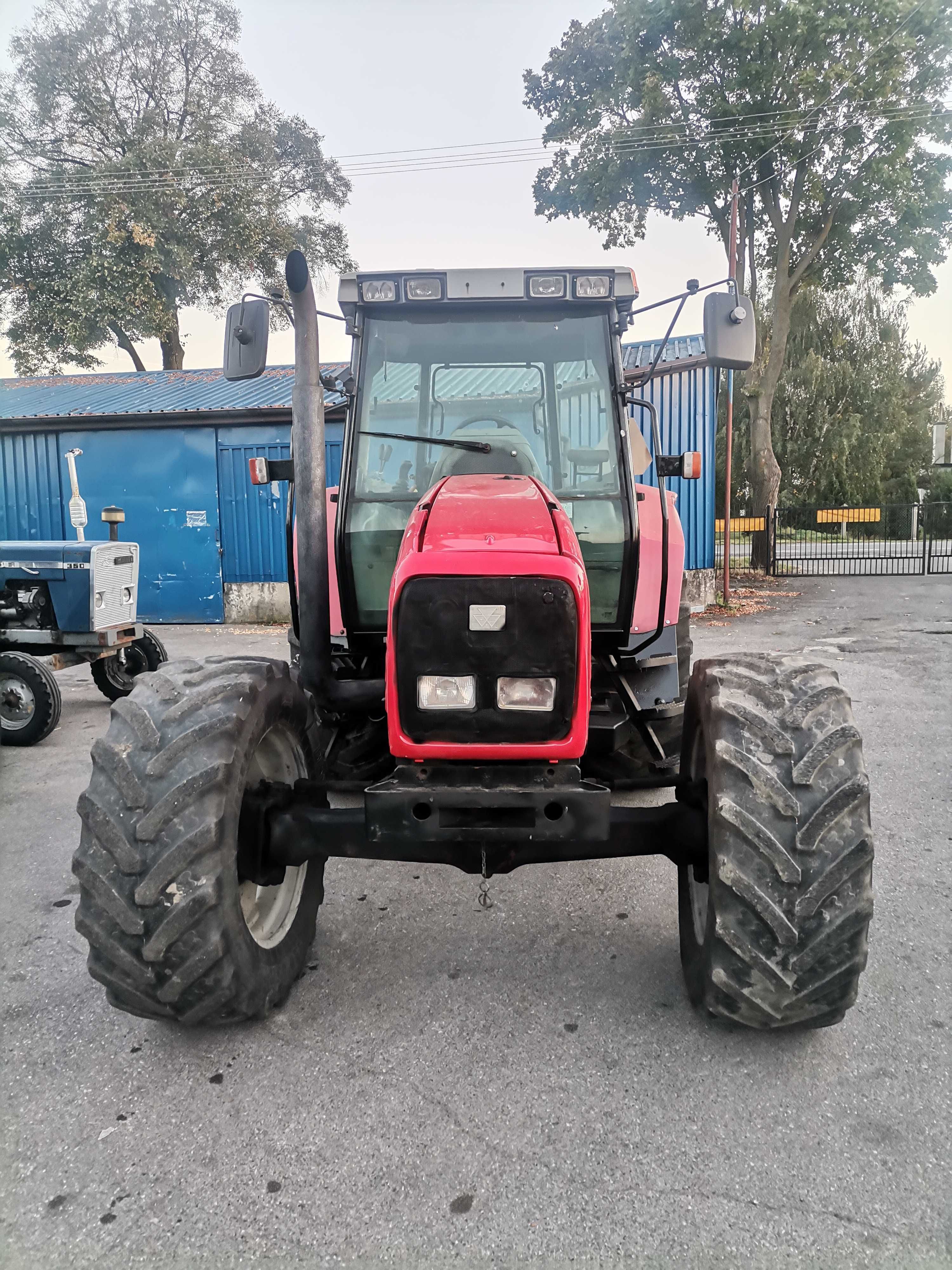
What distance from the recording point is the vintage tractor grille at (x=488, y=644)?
2430 millimetres

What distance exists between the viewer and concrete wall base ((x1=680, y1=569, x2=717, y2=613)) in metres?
13.7

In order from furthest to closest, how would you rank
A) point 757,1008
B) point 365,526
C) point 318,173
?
1. point 318,173
2. point 365,526
3. point 757,1008

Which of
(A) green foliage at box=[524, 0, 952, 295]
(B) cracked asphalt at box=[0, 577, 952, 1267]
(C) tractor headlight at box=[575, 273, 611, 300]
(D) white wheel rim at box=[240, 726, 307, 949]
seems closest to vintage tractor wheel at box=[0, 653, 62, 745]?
(B) cracked asphalt at box=[0, 577, 952, 1267]

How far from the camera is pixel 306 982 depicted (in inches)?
120

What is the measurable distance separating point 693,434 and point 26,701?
1028cm

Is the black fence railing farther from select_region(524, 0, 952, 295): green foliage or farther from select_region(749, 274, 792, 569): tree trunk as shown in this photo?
select_region(524, 0, 952, 295): green foliage

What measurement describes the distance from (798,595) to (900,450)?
92.4 feet

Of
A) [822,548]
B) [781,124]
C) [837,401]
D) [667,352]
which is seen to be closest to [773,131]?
[781,124]

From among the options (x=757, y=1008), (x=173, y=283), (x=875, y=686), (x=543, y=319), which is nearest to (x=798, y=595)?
(x=875, y=686)

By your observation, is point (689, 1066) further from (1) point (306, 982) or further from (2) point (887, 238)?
(2) point (887, 238)

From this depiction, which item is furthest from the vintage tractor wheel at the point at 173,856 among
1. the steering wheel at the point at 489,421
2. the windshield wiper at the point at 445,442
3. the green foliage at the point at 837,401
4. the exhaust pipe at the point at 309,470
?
the green foliage at the point at 837,401

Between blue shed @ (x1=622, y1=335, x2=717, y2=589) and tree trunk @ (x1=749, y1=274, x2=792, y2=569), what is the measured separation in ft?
17.6

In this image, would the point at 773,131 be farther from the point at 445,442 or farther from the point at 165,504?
the point at 445,442

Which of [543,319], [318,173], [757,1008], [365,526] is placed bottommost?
[757,1008]
